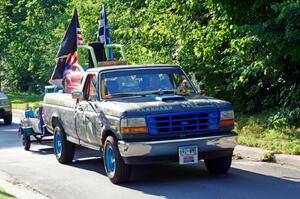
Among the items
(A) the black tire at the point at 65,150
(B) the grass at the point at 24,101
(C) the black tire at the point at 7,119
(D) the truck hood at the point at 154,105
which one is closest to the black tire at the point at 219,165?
(D) the truck hood at the point at 154,105

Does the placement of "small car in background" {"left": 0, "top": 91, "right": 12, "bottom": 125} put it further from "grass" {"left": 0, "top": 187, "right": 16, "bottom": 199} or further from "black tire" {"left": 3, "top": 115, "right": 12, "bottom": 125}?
"grass" {"left": 0, "top": 187, "right": 16, "bottom": 199}

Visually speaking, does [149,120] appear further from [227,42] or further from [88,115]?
[227,42]

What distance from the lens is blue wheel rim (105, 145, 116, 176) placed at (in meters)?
10.1

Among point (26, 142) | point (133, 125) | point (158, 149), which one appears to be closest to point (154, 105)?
point (133, 125)

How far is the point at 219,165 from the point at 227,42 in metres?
5.95

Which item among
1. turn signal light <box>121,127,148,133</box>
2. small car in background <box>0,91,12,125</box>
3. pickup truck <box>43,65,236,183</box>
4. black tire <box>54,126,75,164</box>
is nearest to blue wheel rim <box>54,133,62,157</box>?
black tire <box>54,126,75,164</box>

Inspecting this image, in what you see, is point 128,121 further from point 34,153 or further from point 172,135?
point 34,153

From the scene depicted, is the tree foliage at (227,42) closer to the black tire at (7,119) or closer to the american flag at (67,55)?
the american flag at (67,55)

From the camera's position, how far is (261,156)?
11.8 m

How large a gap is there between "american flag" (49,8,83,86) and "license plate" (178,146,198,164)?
6.15 meters

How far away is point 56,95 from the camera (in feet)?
43.5

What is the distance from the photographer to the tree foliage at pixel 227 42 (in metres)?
12.5

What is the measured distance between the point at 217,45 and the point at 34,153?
4.81 m

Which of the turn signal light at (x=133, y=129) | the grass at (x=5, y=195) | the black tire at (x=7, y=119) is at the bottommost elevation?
the black tire at (x=7, y=119)
